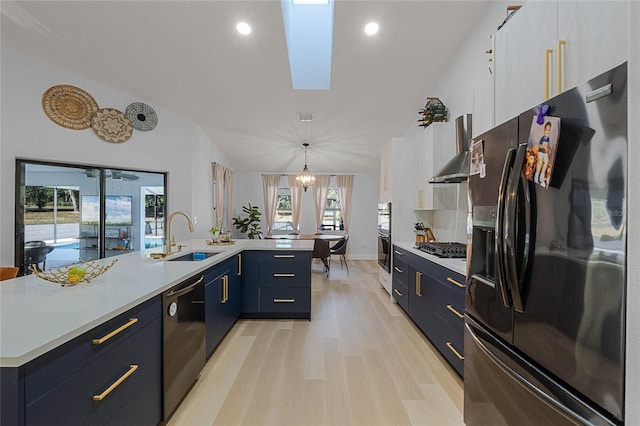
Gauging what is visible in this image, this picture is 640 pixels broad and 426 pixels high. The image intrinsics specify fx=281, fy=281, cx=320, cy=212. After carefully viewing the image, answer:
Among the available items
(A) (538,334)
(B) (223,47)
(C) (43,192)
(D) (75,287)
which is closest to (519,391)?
(A) (538,334)

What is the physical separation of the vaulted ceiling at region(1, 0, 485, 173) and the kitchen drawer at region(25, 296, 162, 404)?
2863mm

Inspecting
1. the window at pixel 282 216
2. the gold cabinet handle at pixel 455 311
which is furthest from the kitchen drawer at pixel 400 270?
the window at pixel 282 216

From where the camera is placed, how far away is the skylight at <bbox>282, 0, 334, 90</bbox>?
3828 mm

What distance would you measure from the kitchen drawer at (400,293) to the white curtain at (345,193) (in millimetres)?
3742

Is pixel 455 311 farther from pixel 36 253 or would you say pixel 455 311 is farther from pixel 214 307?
pixel 36 253

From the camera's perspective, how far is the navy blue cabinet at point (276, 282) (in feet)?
10.6

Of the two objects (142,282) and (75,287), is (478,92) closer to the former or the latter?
(142,282)

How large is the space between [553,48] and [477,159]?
0.53m

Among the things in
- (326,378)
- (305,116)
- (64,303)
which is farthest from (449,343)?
(305,116)

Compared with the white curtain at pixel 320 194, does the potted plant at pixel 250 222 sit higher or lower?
lower

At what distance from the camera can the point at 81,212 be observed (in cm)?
382

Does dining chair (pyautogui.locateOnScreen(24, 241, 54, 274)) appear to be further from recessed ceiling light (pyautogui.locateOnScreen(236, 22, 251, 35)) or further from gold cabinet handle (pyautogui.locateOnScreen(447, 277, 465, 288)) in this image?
gold cabinet handle (pyautogui.locateOnScreen(447, 277, 465, 288))

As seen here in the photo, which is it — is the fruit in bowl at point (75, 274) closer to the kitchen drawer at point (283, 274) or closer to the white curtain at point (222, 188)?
the kitchen drawer at point (283, 274)

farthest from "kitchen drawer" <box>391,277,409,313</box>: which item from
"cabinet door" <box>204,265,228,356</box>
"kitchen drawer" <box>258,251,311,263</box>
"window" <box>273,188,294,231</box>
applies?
"window" <box>273,188,294,231</box>
